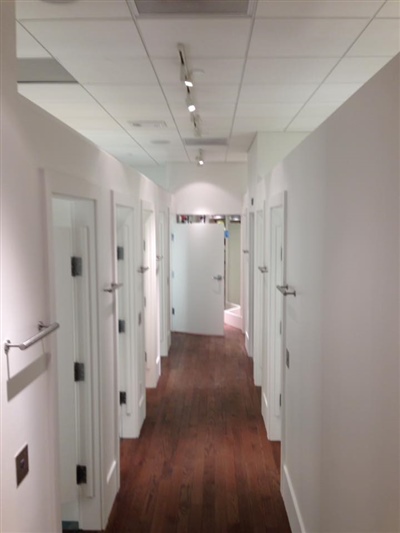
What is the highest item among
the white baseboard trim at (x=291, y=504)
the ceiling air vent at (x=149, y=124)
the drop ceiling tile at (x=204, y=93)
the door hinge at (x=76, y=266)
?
the ceiling air vent at (x=149, y=124)

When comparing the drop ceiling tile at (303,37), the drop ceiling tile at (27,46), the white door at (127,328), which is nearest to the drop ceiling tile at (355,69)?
the drop ceiling tile at (303,37)

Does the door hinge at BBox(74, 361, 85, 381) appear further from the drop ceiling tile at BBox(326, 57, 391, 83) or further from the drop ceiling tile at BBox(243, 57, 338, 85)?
the drop ceiling tile at BBox(326, 57, 391, 83)

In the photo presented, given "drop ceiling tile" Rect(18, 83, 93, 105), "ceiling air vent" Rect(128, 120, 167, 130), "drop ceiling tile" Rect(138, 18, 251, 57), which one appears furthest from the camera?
"ceiling air vent" Rect(128, 120, 167, 130)

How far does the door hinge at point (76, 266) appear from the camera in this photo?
2.41 metres

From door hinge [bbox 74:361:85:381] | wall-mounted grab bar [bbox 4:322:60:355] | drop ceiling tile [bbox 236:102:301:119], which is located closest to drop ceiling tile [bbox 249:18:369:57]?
drop ceiling tile [bbox 236:102:301:119]

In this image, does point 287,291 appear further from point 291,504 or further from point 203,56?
point 203,56

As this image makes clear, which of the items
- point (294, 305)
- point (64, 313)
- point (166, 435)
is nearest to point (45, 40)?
point (64, 313)

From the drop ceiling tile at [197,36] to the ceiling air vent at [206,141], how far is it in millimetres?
2749

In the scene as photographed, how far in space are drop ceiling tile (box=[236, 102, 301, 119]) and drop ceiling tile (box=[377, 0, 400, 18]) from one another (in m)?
1.74

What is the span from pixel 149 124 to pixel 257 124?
48.4 inches

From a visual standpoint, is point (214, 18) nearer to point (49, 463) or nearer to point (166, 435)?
point (49, 463)

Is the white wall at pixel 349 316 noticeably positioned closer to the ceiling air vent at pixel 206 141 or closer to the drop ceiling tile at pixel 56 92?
the drop ceiling tile at pixel 56 92

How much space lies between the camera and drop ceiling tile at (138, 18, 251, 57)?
233 cm

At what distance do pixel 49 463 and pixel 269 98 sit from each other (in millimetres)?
3343
